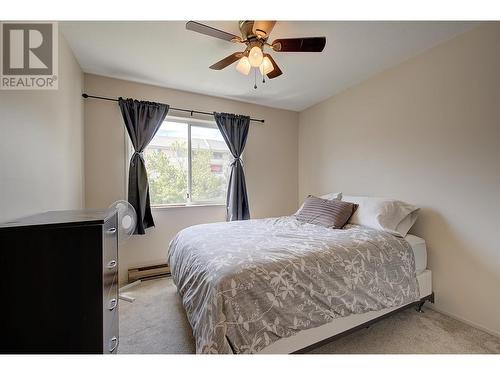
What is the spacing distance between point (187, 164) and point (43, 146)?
161cm

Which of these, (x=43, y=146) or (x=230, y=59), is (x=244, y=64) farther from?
(x=43, y=146)

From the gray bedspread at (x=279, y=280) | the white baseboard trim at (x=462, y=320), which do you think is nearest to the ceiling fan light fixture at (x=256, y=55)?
the gray bedspread at (x=279, y=280)

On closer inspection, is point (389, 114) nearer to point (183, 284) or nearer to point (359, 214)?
point (359, 214)

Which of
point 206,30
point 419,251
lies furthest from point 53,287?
point 419,251

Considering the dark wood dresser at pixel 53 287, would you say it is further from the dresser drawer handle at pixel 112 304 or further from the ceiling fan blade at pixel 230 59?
the ceiling fan blade at pixel 230 59

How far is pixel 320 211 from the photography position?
2375mm

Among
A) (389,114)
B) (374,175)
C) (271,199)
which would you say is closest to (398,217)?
(374,175)

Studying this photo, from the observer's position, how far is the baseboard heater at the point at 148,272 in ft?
8.57

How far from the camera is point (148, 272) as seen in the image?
8.80 feet

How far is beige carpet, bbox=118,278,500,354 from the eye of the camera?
4.97 ft

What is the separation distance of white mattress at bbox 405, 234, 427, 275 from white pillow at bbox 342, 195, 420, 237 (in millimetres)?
83

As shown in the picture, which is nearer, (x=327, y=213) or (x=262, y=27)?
(x=262, y=27)

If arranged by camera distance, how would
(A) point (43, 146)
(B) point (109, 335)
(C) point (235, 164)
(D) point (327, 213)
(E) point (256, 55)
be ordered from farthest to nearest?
1. (C) point (235, 164)
2. (D) point (327, 213)
3. (E) point (256, 55)
4. (A) point (43, 146)
5. (B) point (109, 335)
